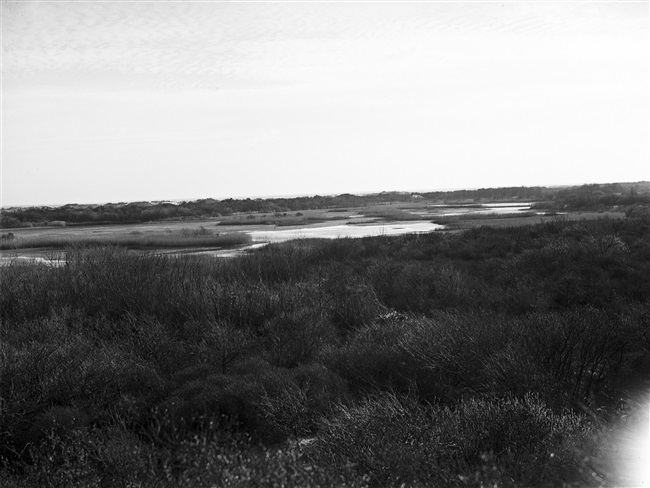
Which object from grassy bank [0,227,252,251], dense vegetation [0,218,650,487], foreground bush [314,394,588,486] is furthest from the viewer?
grassy bank [0,227,252,251]

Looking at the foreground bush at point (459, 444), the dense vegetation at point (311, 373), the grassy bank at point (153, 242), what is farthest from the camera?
the grassy bank at point (153, 242)

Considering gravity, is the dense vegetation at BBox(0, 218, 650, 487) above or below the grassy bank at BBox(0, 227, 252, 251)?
below

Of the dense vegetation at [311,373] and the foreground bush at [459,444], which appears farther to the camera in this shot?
the dense vegetation at [311,373]

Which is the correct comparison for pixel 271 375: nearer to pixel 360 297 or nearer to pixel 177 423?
pixel 177 423

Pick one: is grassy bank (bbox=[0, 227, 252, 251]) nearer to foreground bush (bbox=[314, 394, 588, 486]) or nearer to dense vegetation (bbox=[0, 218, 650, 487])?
dense vegetation (bbox=[0, 218, 650, 487])

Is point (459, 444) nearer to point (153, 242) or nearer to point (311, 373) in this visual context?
point (311, 373)

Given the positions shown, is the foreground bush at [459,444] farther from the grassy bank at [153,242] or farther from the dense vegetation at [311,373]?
the grassy bank at [153,242]

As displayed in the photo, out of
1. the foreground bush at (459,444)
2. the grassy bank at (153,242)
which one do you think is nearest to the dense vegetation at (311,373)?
the foreground bush at (459,444)

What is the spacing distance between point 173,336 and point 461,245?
23419mm

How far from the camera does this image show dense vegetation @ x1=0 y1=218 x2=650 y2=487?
9.05 m

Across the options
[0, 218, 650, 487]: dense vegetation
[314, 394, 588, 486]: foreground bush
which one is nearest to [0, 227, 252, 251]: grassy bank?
[0, 218, 650, 487]: dense vegetation

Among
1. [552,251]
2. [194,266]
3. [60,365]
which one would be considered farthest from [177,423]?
[552,251]

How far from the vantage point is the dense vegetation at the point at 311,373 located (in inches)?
356

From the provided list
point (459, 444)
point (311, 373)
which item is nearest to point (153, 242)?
point (311, 373)
